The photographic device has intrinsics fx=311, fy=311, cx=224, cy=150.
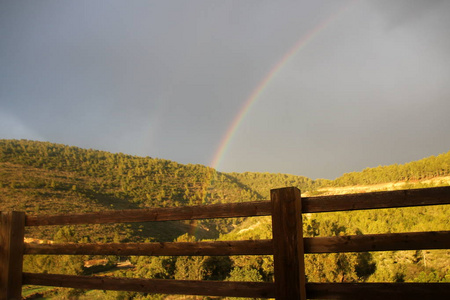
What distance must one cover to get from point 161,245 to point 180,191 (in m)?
92.7

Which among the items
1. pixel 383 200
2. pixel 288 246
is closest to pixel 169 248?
pixel 288 246

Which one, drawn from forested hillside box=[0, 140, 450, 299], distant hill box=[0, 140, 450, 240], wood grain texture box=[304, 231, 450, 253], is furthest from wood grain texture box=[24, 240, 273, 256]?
distant hill box=[0, 140, 450, 240]

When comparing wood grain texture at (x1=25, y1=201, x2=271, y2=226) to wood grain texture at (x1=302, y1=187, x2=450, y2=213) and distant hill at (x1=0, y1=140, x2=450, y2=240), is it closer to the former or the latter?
wood grain texture at (x1=302, y1=187, x2=450, y2=213)

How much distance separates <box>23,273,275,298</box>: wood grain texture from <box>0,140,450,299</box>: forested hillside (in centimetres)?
333

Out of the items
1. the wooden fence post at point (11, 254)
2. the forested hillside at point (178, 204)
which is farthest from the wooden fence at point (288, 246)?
the forested hillside at point (178, 204)

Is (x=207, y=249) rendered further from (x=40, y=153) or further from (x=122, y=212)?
(x=40, y=153)

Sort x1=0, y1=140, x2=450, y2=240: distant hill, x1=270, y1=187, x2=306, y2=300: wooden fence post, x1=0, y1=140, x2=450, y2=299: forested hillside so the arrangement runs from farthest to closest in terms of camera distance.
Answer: x1=0, y1=140, x2=450, y2=240: distant hill → x1=0, y1=140, x2=450, y2=299: forested hillside → x1=270, y1=187, x2=306, y2=300: wooden fence post

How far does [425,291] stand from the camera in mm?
2273

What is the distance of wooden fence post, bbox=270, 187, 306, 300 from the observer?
2549 mm

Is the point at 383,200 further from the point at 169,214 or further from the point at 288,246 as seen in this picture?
the point at 169,214

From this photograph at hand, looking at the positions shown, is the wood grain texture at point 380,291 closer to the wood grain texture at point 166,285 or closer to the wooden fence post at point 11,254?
the wood grain texture at point 166,285

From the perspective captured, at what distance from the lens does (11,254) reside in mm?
3848

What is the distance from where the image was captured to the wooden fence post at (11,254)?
379 cm

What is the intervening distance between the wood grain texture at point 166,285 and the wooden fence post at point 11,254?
15cm
